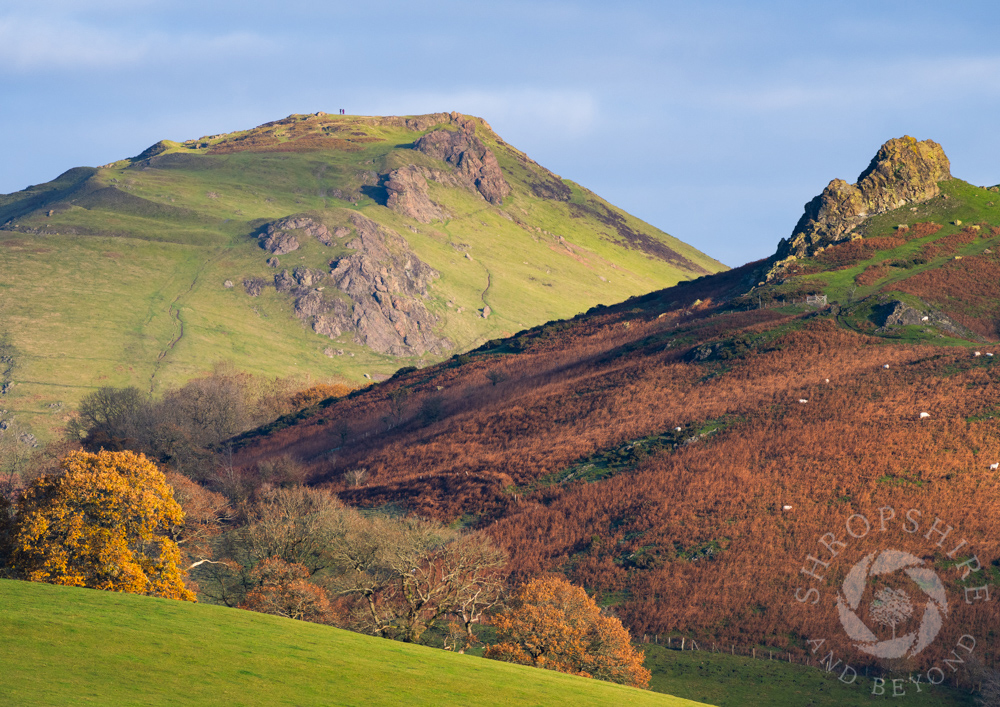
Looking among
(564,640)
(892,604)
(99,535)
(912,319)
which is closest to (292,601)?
(99,535)

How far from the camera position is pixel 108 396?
4759 inches

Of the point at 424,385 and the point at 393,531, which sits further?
the point at 424,385

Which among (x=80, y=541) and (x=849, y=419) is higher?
(x=849, y=419)

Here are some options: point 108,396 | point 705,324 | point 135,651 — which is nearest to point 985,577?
point 135,651

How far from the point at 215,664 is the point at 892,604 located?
42.0 m

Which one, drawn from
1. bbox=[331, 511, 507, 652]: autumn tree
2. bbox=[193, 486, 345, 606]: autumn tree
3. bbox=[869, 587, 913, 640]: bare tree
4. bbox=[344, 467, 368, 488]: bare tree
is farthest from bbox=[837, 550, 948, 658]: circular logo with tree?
bbox=[344, 467, 368, 488]: bare tree

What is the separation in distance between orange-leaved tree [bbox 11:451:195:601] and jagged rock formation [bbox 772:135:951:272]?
102 meters

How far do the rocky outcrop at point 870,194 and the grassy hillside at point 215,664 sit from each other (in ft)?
339

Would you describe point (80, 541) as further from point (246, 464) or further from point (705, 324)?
point (705, 324)

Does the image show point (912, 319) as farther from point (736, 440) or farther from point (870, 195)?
point (870, 195)

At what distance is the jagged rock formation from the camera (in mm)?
123062

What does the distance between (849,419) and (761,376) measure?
1460 cm

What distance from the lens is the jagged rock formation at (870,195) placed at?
123 m

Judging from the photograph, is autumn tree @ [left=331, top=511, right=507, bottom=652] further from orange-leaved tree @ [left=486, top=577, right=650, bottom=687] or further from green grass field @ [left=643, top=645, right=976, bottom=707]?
green grass field @ [left=643, top=645, right=976, bottom=707]
